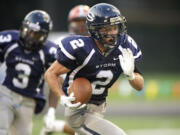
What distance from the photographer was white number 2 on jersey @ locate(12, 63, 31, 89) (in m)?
6.28

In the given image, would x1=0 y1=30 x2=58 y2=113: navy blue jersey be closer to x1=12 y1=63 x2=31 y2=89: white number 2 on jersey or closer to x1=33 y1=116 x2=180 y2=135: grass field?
x1=12 y1=63 x2=31 y2=89: white number 2 on jersey

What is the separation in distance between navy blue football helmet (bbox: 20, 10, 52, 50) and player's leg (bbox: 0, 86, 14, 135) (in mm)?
549

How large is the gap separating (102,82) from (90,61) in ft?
0.83

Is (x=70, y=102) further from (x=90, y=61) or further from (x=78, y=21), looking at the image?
(x=78, y=21)

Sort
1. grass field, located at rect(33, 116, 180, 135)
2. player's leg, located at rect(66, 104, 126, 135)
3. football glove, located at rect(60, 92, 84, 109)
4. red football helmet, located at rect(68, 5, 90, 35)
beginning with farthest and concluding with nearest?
grass field, located at rect(33, 116, 180, 135) → red football helmet, located at rect(68, 5, 90, 35) → player's leg, located at rect(66, 104, 126, 135) → football glove, located at rect(60, 92, 84, 109)

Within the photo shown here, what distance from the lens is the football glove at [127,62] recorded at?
16.8ft

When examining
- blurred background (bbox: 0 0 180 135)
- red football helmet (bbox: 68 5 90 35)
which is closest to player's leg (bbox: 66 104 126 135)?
red football helmet (bbox: 68 5 90 35)

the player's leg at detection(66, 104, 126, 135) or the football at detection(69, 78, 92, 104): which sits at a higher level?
the football at detection(69, 78, 92, 104)

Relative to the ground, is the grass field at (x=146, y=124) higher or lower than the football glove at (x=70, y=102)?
lower

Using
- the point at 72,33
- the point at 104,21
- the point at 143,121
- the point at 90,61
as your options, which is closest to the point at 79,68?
the point at 90,61

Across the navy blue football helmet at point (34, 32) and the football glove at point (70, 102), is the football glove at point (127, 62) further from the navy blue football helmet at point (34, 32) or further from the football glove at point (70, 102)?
the navy blue football helmet at point (34, 32)

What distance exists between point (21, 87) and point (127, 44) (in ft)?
4.84

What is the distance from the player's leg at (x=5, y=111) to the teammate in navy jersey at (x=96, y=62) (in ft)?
3.19

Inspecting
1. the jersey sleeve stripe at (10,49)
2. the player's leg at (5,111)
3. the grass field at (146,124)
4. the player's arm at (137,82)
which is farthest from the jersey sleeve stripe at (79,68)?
the grass field at (146,124)
